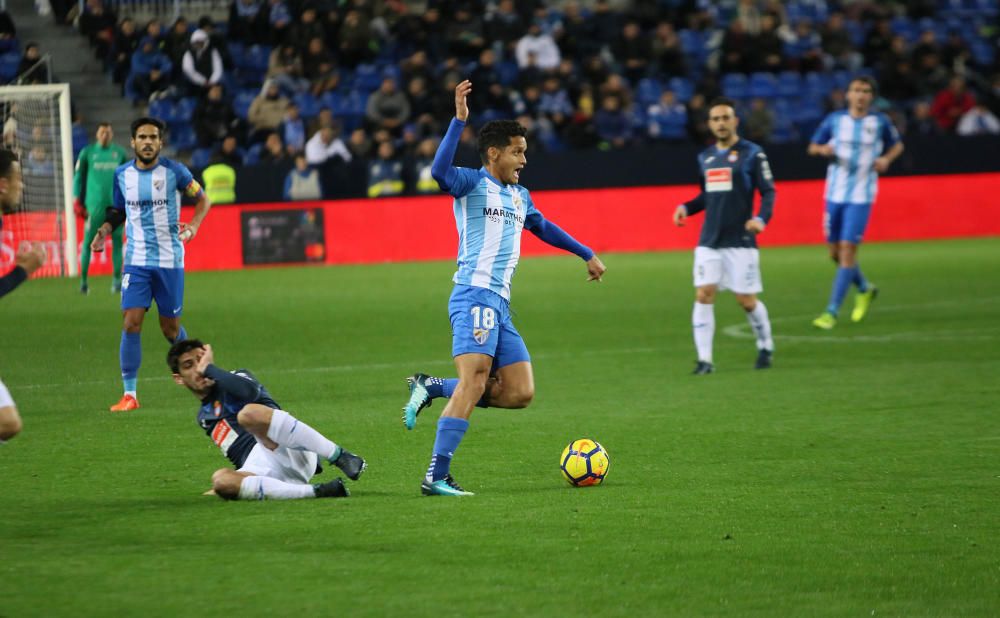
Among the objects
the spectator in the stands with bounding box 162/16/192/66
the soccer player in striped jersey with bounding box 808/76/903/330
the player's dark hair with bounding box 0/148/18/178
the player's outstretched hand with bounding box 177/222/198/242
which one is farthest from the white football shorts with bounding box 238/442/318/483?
the spectator in the stands with bounding box 162/16/192/66

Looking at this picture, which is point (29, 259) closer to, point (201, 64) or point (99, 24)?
point (201, 64)

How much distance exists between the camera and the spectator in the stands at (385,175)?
82.1ft

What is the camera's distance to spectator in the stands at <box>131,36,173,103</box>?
25891mm

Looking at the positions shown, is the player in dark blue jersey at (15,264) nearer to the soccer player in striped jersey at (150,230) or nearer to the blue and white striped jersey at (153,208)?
the soccer player in striped jersey at (150,230)

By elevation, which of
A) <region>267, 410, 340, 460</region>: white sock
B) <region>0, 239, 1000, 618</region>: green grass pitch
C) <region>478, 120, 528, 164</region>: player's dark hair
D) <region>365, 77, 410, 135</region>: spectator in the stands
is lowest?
<region>0, 239, 1000, 618</region>: green grass pitch

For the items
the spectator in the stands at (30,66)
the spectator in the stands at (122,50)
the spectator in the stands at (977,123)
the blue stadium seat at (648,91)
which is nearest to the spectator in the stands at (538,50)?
the blue stadium seat at (648,91)

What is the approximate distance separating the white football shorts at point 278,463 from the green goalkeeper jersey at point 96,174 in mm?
12761

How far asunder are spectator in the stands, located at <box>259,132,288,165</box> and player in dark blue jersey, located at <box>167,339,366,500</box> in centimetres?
1762

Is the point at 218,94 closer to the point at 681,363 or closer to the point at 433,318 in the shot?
the point at 433,318

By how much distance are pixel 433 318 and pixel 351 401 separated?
5644 millimetres

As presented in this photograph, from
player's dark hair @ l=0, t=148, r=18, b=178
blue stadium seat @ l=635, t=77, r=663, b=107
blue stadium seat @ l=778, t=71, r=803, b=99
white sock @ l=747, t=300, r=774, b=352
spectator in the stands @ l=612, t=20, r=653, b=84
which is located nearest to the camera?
player's dark hair @ l=0, t=148, r=18, b=178

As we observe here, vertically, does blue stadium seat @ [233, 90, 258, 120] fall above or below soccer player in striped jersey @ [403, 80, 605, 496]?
above

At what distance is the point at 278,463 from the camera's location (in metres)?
7.34

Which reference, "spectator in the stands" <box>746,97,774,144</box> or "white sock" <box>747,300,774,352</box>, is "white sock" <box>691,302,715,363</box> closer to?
"white sock" <box>747,300,774,352</box>
